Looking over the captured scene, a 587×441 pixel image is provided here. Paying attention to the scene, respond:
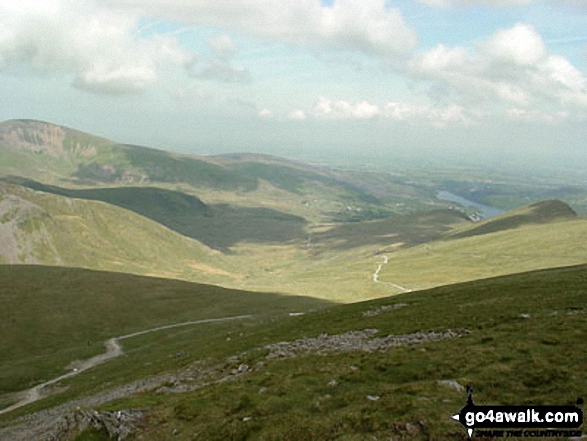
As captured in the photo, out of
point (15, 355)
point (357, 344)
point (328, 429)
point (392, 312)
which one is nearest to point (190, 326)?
point (15, 355)

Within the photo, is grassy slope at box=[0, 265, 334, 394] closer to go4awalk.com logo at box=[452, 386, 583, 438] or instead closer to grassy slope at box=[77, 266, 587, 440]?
grassy slope at box=[77, 266, 587, 440]

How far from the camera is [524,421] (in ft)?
61.5

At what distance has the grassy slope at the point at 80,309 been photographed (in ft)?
289

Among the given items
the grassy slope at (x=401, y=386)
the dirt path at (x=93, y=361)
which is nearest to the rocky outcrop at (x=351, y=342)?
the grassy slope at (x=401, y=386)

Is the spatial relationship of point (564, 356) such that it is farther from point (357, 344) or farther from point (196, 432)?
point (196, 432)

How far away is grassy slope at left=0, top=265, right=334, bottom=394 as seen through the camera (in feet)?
289

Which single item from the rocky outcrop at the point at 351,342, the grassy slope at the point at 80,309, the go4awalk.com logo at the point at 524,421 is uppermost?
the go4awalk.com logo at the point at 524,421

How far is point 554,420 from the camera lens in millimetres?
18656

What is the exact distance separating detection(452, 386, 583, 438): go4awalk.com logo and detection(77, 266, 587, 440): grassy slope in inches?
31.6

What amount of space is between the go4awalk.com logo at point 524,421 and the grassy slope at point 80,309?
75743 mm

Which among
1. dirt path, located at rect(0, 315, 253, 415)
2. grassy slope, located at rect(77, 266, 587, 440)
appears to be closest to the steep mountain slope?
grassy slope, located at rect(77, 266, 587, 440)

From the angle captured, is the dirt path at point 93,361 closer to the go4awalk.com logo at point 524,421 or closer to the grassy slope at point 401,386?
the grassy slope at point 401,386

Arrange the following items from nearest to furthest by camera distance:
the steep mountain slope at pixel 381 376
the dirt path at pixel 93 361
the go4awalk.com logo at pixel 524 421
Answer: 1. the go4awalk.com logo at pixel 524 421
2. the steep mountain slope at pixel 381 376
3. the dirt path at pixel 93 361

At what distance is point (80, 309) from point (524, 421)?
123921 mm
